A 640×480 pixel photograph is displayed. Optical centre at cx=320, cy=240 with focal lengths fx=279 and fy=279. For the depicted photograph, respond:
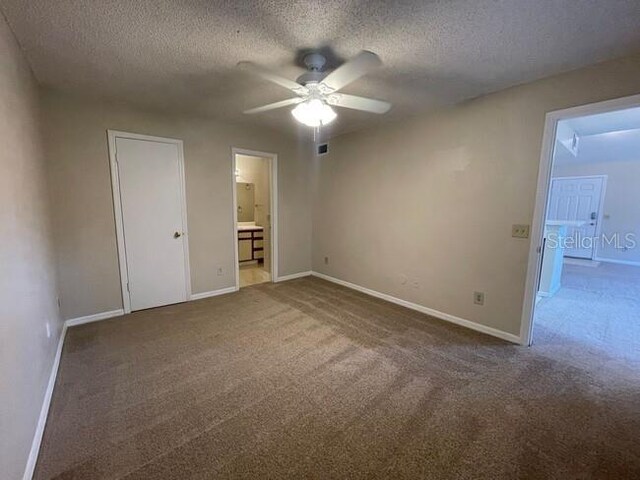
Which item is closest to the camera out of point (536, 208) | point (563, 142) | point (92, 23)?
point (92, 23)

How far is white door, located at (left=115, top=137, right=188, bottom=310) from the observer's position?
3199 millimetres

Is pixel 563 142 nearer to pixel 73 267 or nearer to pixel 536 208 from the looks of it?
pixel 536 208

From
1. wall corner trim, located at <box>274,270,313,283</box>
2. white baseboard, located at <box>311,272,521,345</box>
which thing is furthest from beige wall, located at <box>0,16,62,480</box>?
white baseboard, located at <box>311,272,521,345</box>

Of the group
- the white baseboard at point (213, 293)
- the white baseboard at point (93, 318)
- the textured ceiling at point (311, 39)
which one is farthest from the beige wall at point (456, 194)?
the white baseboard at point (93, 318)

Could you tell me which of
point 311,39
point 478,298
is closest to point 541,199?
point 478,298

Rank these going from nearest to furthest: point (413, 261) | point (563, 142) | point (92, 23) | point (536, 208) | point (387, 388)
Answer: point (92, 23)
point (387, 388)
point (536, 208)
point (413, 261)
point (563, 142)

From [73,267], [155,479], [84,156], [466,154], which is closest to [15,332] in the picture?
[155,479]

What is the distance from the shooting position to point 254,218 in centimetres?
672

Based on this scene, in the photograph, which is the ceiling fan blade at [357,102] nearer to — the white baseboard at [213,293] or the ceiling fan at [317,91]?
the ceiling fan at [317,91]

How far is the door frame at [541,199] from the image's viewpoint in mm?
2221

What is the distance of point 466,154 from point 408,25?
165 cm

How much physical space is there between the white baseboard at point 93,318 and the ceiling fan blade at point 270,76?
3087mm

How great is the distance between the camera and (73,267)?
2961mm

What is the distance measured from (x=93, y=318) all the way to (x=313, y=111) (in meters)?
3.26
